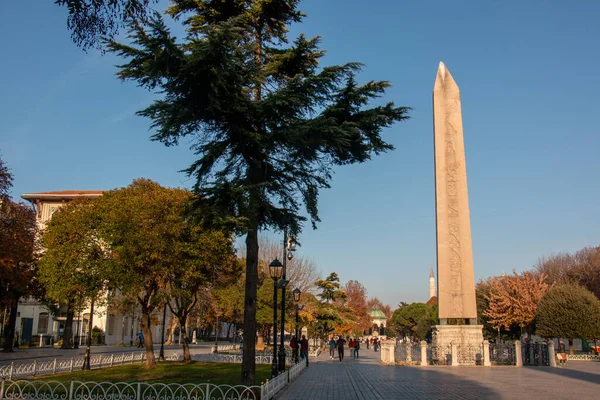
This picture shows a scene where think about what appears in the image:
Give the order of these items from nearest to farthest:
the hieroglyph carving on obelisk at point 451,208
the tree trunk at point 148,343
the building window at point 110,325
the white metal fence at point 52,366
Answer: the white metal fence at point 52,366, the tree trunk at point 148,343, the hieroglyph carving on obelisk at point 451,208, the building window at point 110,325

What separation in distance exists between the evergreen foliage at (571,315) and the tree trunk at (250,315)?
2878 cm

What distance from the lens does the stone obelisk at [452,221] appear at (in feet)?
79.3

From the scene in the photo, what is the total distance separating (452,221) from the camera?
24.7 metres

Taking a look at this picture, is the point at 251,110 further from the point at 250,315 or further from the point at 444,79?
the point at 444,79

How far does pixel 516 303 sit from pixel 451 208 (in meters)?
24.8

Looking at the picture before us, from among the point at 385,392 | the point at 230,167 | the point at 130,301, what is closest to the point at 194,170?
the point at 230,167

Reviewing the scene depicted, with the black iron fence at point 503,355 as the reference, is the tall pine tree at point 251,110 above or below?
above

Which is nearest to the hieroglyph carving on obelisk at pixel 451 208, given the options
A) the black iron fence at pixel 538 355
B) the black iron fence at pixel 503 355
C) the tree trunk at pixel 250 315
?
the black iron fence at pixel 503 355

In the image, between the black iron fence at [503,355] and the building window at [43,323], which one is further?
the building window at [43,323]


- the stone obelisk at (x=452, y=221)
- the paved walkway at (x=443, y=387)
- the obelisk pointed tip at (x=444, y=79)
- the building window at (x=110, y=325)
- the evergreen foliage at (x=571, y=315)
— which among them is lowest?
the building window at (x=110, y=325)

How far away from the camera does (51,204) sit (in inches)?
2400

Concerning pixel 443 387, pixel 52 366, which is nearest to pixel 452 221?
pixel 443 387

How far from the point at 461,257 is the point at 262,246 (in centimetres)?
2195

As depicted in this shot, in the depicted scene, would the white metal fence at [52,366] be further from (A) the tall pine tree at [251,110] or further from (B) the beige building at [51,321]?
(B) the beige building at [51,321]
